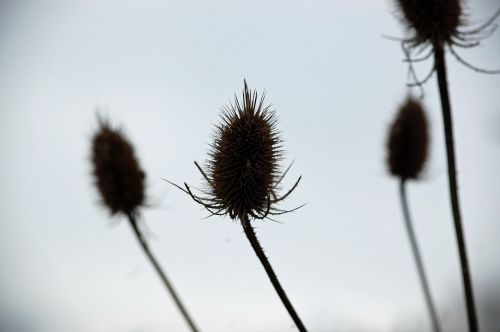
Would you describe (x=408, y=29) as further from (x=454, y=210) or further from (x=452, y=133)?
(x=454, y=210)

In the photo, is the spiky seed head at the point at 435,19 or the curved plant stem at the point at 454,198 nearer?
the curved plant stem at the point at 454,198

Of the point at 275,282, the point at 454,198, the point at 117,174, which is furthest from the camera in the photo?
the point at 117,174

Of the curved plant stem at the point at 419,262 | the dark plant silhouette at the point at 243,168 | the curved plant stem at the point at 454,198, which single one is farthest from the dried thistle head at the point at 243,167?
the curved plant stem at the point at 419,262

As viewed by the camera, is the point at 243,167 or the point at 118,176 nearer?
the point at 243,167

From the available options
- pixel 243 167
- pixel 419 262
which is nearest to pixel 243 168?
pixel 243 167

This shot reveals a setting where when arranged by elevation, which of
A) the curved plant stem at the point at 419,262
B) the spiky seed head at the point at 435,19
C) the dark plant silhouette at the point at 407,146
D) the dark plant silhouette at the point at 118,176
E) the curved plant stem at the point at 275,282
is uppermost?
the dark plant silhouette at the point at 118,176

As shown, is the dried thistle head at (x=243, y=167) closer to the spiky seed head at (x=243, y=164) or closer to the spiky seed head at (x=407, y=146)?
the spiky seed head at (x=243, y=164)

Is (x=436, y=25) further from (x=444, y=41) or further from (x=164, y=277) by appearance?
(x=164, y=277)

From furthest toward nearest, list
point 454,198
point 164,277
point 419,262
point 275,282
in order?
point 419,262 < point 164,277 < point 454,198 < point 275,282
